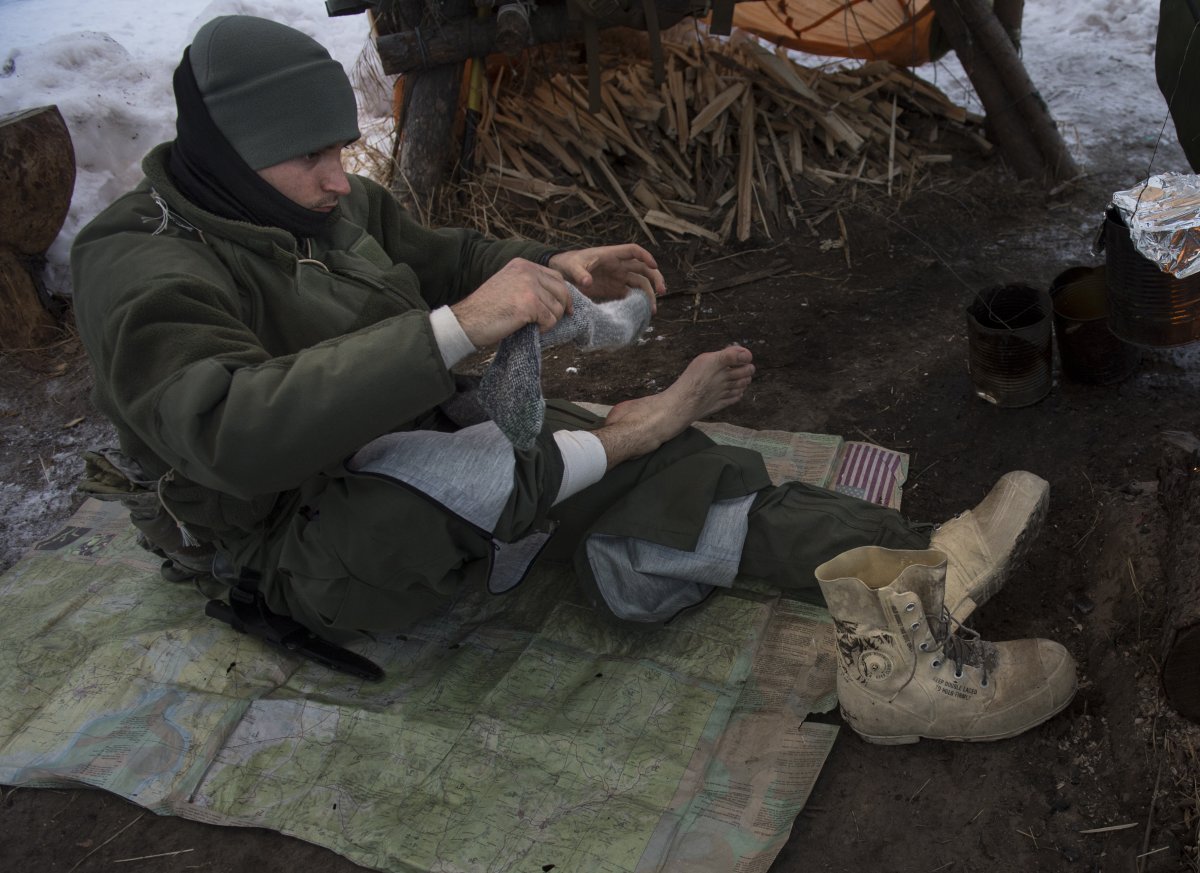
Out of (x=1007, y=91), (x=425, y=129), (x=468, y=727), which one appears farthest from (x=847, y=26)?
(x=468, y=727)

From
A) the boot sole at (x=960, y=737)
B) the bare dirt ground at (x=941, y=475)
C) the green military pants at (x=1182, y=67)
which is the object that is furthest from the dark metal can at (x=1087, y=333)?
the boot sole at (x=960, y=737)

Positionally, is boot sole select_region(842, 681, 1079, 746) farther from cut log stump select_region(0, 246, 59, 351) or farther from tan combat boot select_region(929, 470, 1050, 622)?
cut log stump select_region(0, 246, 59, 351)

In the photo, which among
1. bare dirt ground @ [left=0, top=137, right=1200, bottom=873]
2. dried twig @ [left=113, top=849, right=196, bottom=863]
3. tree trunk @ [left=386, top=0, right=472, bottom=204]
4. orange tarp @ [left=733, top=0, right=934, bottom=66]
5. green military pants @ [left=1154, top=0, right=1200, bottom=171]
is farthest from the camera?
orange tarp @ [left=733, top=0, right=934, bottom=66]

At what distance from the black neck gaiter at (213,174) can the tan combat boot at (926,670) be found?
1.58 meters

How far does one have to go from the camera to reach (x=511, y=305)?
2252mm

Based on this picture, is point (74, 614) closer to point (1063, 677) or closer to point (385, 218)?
point (385, 218)

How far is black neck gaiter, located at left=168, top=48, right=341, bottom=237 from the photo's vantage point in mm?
2332

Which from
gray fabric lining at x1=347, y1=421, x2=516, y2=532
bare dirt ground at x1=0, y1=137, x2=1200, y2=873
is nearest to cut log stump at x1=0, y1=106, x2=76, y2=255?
bare dirt ground at x1=0, y1=137, x2=1200, y2=873

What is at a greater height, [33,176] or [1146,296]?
Answer: [1146,296]

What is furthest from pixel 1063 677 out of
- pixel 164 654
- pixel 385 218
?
pixel 164 654

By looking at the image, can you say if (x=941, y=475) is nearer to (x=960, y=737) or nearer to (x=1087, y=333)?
(x=1087, y=333)

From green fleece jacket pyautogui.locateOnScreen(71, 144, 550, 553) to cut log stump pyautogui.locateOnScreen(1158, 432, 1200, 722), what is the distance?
1.63 m

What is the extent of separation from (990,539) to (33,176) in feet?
15.8

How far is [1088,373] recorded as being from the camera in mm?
3604
